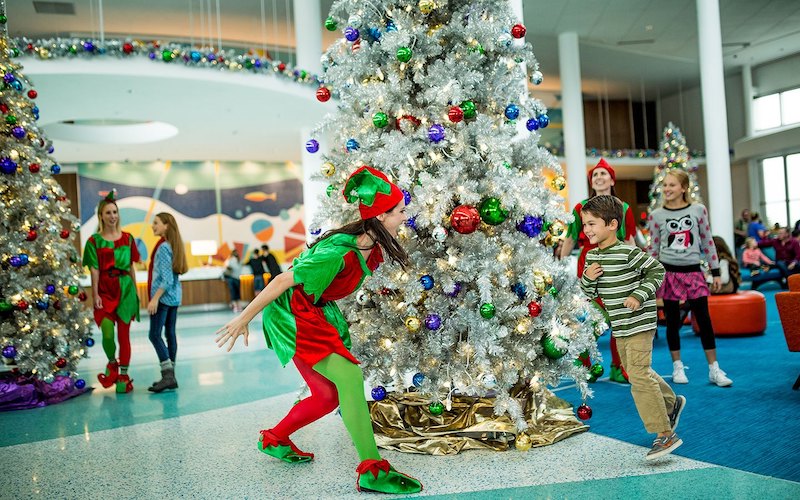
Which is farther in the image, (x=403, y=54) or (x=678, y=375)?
(x=678, y=375)

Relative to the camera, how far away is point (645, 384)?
9.83ft

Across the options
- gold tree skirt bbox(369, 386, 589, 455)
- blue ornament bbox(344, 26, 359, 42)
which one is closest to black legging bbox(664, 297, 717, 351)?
gold tree skirt bbox(369, 386, 589, 455)

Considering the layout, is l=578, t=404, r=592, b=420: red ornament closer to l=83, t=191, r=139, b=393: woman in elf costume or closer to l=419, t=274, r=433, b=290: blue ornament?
l=419, t=274, r=433, b=290: blue ornament

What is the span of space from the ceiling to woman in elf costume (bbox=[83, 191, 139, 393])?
A: 15.6 feet

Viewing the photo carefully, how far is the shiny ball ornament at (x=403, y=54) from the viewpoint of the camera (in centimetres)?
347

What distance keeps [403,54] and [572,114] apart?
648 inches

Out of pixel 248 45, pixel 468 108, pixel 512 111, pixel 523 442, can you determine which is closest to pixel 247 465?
pixel 523 442

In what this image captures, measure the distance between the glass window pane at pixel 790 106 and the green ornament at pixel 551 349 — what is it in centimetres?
2506

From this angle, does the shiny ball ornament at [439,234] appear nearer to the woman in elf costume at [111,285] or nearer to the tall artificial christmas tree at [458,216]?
the tall artificial christmas tree at [458,216]

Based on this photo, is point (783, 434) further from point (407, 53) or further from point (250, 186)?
point (250, 186)

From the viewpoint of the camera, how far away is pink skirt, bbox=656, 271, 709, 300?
4.57 meters

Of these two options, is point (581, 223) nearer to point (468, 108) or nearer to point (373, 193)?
point (468, 108)

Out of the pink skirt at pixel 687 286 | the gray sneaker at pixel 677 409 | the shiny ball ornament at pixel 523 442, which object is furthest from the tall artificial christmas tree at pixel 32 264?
the pink skirt at pixel 687 286

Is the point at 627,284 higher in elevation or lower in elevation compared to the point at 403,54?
lower
